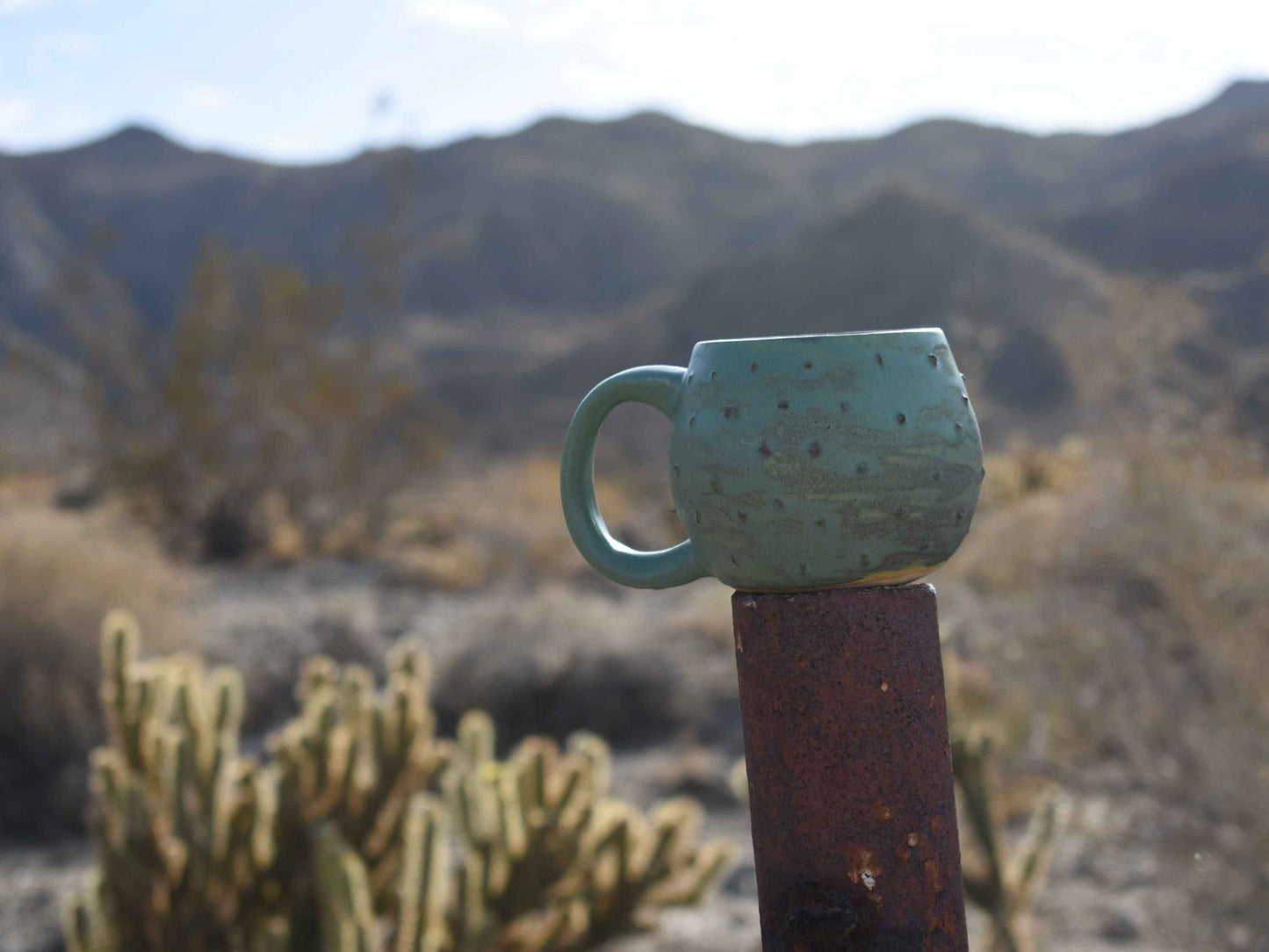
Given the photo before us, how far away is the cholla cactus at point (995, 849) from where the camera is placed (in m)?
3.32

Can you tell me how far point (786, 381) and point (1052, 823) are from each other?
274 cm

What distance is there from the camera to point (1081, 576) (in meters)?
8.09

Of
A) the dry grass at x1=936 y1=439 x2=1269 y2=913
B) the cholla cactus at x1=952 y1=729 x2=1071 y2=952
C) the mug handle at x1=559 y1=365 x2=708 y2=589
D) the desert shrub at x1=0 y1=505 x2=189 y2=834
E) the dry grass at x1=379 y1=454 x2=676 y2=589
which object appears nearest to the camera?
the mug handle at x1=559 y1=365 x2=708 y2=589

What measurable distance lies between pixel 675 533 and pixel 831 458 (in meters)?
13.8

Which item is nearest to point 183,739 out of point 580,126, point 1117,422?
point 1117,422

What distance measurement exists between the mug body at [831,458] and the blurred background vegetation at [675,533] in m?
2.10

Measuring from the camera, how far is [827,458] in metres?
1.32

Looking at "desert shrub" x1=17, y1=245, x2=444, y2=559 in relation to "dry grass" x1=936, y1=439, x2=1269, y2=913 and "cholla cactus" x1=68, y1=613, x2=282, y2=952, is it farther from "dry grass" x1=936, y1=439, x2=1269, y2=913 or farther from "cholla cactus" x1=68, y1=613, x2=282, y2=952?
"cholla cactus" x1=68, y1=613, x2=282, y2=952

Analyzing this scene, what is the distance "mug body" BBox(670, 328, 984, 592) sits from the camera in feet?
4.34

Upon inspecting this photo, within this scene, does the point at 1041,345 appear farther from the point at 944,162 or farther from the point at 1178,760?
the point at 1178,760

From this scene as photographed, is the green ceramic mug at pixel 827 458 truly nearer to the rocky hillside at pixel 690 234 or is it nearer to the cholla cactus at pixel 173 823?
the cholla cactus at pixel 173 823

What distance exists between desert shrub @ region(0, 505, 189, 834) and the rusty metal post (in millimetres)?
6024

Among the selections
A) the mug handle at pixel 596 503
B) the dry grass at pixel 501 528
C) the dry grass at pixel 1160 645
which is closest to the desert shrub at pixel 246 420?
the dry grass at pixel 501 528

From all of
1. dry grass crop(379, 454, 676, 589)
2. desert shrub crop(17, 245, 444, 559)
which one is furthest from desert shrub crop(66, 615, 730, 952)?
desert shrub crop(17, 245, 444, 559)
